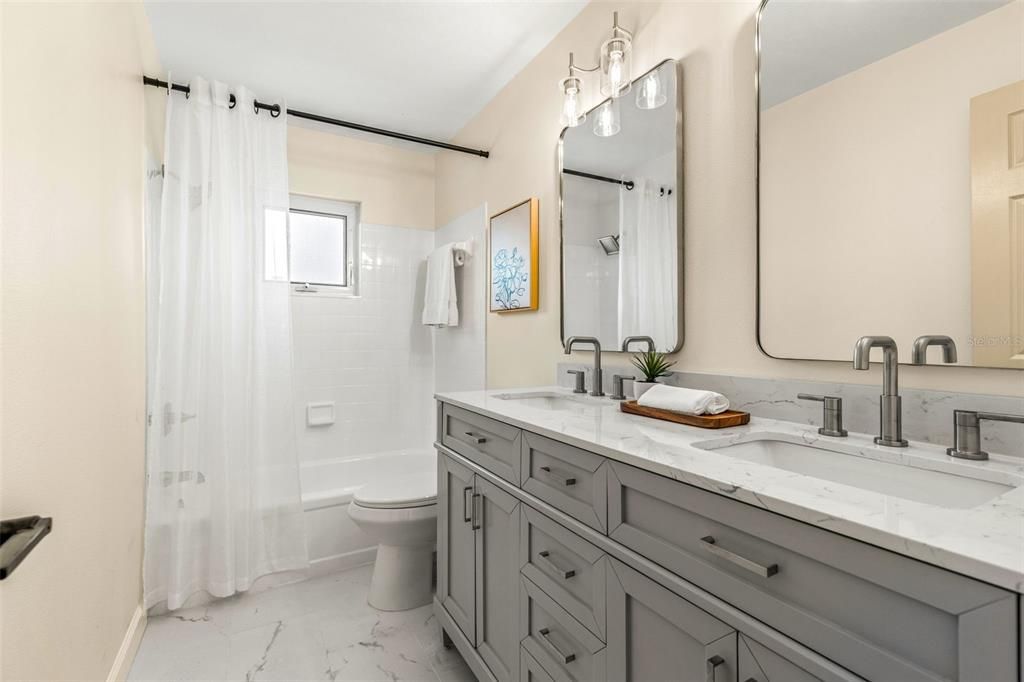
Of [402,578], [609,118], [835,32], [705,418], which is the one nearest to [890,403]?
[705,418]

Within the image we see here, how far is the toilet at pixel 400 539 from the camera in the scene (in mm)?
2037

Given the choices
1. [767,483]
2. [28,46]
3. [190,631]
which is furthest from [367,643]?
[28,46]

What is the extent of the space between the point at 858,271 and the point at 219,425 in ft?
7.55

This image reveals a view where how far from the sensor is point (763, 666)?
0.66 meters

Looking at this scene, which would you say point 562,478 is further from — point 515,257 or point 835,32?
point 515,257

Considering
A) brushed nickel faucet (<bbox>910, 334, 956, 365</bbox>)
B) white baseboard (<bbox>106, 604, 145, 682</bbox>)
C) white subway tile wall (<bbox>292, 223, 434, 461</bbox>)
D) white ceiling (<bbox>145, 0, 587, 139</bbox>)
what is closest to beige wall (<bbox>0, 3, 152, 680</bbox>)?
white baseboard (<bbox>106, 604, 145, 682</bbox>)

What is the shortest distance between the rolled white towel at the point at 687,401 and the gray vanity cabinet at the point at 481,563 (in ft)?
1.50

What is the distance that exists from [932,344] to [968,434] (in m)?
0.16

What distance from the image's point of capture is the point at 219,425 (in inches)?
82.2

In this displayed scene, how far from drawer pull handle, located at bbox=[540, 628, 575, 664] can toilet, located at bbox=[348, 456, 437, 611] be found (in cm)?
99

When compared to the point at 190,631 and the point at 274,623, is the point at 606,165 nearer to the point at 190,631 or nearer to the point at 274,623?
the point at 274,623

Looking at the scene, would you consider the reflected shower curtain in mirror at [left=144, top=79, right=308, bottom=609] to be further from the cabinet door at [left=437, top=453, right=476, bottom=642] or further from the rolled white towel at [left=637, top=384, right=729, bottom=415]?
the rolled white towel at [left=637, top=384, right=729, bottom=415]

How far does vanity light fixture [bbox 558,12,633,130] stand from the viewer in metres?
1.51

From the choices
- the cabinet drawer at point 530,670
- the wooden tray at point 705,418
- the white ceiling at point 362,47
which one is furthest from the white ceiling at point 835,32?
the cabinet drawer at point 530,670
